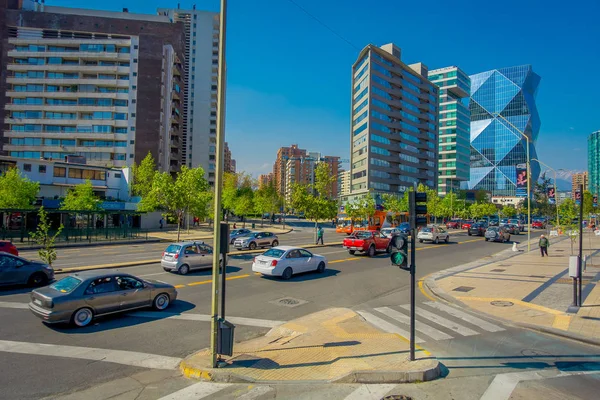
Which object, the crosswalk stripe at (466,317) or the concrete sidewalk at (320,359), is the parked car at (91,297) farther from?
the crosswalk stripe at (466,317)

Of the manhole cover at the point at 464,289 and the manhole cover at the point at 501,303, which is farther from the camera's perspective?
the manhole cover at the point at 464,289

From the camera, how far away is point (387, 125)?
Answer: 94.7 m

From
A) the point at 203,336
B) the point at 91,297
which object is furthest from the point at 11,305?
the point at 203,336

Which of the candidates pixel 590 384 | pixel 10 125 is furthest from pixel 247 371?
pixel 10 125

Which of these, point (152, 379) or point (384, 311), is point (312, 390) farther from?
point (384, 311)

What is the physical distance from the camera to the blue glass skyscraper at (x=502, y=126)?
515 feet

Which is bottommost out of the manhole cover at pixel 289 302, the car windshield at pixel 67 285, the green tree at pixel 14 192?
the manhole cover at pixel 289 302

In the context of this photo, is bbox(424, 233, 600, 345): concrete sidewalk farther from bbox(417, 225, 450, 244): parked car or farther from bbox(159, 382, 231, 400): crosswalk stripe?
bbox(417, 225, 450, 244): parked car

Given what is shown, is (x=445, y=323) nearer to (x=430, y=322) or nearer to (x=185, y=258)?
(x=430, y=322)

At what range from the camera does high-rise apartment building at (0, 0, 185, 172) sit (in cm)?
6888

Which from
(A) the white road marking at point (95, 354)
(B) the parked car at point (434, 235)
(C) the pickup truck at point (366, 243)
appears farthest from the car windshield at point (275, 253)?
(B) the parked car at point (434, 235)

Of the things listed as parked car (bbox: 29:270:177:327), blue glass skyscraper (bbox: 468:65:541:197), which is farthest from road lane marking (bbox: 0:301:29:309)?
blue glass skyscraper (bbox: 468:65:541:197)

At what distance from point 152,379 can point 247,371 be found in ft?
5.85

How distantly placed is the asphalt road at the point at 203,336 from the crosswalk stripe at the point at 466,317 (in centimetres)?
13
